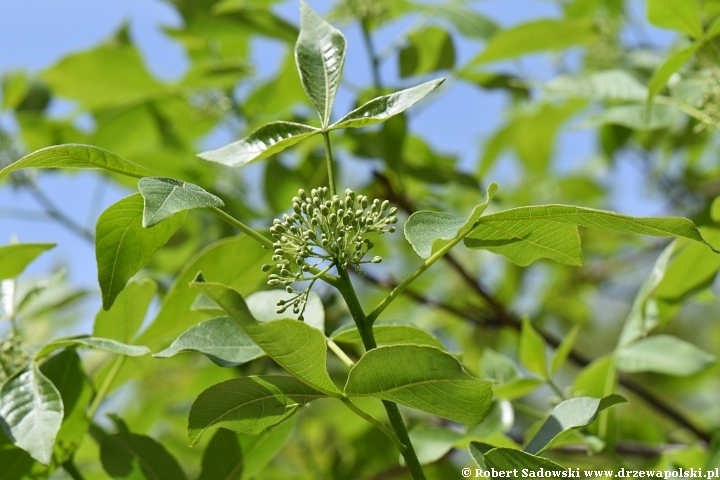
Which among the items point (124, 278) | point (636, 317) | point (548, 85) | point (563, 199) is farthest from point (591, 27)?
point (124, 278)

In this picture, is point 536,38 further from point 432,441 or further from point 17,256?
point 17,256

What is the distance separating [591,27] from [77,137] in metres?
1.51

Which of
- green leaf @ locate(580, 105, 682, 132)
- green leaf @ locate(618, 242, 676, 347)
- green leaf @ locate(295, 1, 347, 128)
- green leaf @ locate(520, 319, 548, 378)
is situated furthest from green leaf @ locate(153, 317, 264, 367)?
green leaf @ locate(580, 105, 682, 132)

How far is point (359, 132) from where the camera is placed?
1961 mm

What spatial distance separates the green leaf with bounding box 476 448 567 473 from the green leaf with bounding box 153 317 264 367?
0.31 m

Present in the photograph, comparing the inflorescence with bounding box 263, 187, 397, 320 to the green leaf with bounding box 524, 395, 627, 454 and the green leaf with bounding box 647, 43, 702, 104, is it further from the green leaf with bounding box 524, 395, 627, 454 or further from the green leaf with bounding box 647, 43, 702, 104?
the green leaf with bounding box 647, 43, 702, 104

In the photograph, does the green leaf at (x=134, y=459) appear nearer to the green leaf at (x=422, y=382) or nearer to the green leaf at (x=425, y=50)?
the green leaf at (x=422, y=382)

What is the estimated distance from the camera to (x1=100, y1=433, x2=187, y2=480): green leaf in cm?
109

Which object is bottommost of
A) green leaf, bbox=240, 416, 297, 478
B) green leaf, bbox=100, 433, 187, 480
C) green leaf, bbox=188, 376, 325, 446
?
green leaf, bbox=240, 416, 297, 478

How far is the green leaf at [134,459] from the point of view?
109 centimetres

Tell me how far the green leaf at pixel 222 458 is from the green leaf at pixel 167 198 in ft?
1.69

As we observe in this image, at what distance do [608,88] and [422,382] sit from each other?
109cm

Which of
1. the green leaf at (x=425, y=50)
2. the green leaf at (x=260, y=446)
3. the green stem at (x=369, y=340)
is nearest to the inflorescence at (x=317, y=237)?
the green stem at (x=369, y=340)

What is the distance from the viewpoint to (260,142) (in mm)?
902
